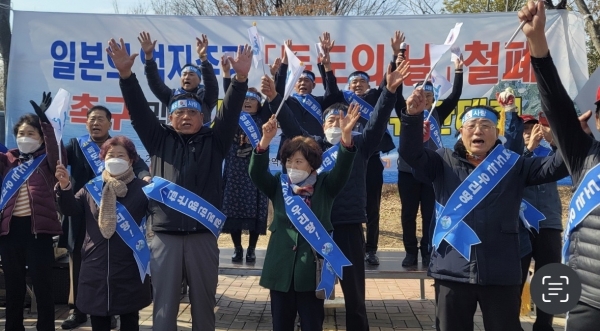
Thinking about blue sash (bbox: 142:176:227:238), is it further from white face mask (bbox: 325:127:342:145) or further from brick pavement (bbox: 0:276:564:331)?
brick pavement (bbox: 0:276:564:331)

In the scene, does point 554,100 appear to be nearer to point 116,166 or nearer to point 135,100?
point 135,100

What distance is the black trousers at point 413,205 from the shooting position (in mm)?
5871

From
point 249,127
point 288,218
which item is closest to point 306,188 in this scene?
point 288,218

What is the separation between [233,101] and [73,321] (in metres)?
2.91

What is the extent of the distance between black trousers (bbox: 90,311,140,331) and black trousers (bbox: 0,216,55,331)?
999mm

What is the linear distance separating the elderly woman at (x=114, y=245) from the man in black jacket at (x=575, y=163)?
285cm

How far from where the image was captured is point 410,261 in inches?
233

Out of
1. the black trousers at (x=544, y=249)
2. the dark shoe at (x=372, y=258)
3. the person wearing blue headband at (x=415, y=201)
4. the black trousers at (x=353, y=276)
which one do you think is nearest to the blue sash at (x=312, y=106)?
the person wearing blue headband at (x=415, y=201)

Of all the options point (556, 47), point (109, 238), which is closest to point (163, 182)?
point (109, 238)

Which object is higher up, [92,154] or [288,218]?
[92,154]

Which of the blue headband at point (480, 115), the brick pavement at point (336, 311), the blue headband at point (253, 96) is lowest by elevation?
the brick pavement at point (336, 311)

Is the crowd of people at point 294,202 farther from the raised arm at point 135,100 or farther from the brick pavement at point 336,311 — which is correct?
the brick pavement at point 336,311

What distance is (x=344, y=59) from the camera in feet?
26.6

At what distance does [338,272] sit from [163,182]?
1.37m
